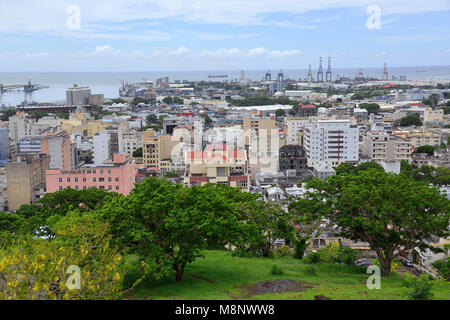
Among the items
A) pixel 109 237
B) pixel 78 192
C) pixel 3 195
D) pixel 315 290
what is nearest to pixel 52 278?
pixel 109 237

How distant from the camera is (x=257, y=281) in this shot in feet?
22.2

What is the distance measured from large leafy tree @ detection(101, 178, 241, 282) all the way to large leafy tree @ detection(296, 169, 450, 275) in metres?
1.62

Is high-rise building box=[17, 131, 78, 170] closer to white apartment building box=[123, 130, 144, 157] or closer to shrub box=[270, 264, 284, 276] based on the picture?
white apartment building box=[123, 130, 144, 157]

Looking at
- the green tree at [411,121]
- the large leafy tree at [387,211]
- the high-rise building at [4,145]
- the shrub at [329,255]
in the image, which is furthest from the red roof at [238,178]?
the green tree at [411,121]

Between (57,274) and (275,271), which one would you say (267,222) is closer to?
(275,271)

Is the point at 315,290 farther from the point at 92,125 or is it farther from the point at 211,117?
the point at 211,117

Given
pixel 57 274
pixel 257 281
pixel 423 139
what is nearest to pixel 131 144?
pixel 423 139

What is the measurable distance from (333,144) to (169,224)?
2161 centimetres

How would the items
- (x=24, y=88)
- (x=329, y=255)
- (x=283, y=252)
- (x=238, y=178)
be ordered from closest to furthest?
(x=329, y=255), (x=283, y=252), (x=238, y=178), (x=24, y=88)

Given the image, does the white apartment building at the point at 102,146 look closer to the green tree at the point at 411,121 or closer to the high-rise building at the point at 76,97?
the green tree at the point at 411,121

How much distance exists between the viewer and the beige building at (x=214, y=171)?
1681 centimetres

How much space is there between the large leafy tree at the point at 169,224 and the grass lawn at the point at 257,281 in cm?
33

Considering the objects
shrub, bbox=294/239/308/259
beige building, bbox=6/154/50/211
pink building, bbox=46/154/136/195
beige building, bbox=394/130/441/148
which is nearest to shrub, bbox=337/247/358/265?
shrub, bbox=294/239/308/259
